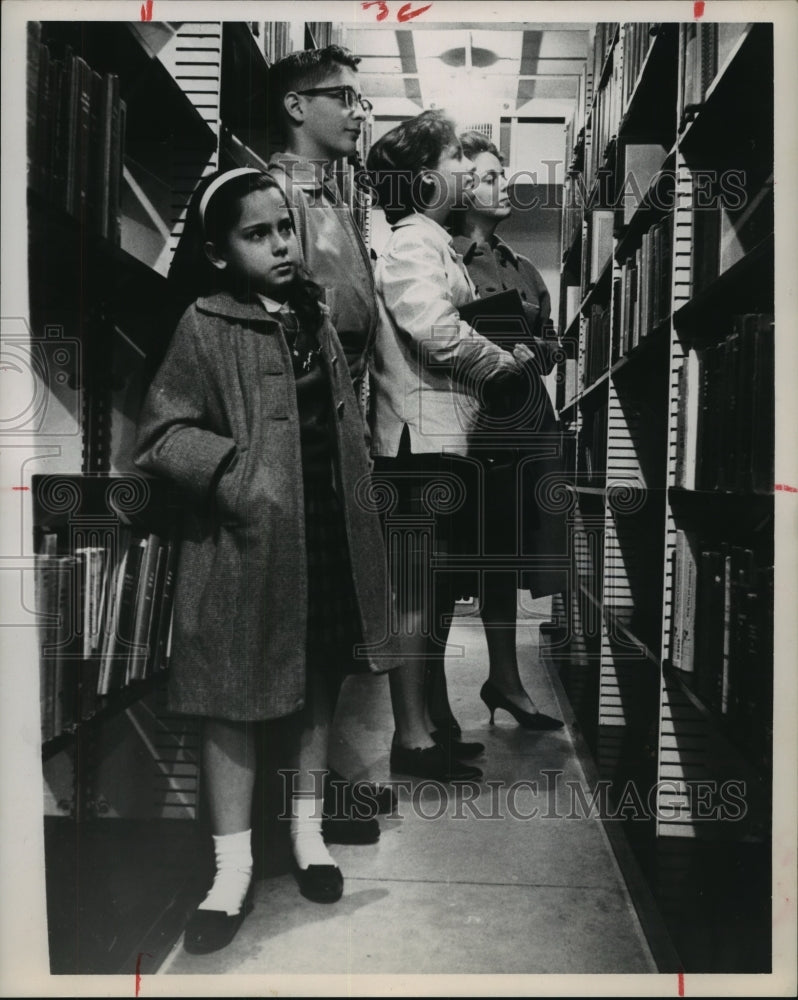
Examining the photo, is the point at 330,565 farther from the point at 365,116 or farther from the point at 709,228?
the point at 709,228

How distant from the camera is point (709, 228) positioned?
5.08 ft

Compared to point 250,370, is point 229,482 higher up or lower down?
lower down

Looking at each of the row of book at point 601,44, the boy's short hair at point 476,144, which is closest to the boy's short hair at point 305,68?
the boy's short hair at point 476,144

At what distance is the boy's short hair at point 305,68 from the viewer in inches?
59.4

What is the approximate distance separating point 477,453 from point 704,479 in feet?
1.37

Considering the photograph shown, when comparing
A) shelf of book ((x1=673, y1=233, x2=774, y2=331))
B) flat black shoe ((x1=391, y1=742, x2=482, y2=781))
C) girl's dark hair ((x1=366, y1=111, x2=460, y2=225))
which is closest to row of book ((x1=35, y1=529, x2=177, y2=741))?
flat black shoe ((x1=391, y1=742, x2=482, y2=781))

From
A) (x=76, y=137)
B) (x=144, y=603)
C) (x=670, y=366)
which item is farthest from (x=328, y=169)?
(x=144, y=603)

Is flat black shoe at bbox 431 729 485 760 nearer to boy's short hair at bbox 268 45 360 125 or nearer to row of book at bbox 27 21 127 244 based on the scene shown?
row of book at bbox 27 21 127 244

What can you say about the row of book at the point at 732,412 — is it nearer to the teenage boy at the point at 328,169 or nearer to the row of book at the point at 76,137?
the teenage boy at the point at 328,169

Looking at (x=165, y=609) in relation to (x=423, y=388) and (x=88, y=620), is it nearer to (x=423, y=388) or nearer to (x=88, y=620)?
(x=88, y=620)

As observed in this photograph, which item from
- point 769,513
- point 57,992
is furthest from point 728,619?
point 57,992

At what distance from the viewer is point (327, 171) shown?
1.51 m

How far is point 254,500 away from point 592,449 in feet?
2.15

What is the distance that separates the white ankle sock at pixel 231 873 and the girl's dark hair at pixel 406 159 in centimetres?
121
